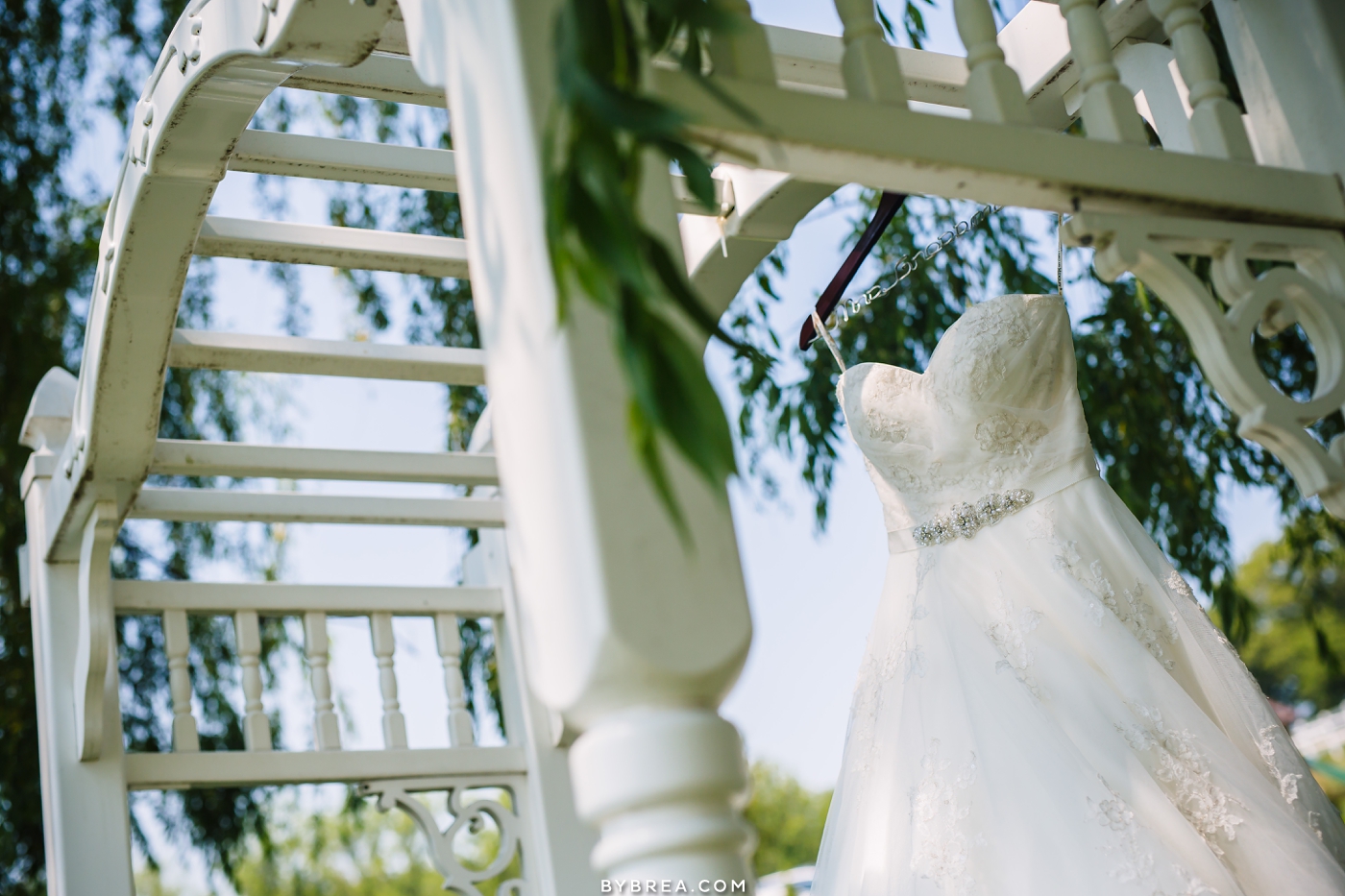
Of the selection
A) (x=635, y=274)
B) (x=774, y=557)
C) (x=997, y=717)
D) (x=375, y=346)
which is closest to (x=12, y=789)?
(x=375, y=346)

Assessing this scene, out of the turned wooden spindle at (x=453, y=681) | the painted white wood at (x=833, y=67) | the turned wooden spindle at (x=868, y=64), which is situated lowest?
the turned wooden spindle at (x=453, y=681)

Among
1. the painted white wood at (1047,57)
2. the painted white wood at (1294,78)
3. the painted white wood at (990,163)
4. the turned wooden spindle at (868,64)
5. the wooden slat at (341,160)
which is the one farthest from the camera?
the wooden slat at (341,160)

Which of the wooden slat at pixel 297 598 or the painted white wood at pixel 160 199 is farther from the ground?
the painted white wood at pixel 160 199

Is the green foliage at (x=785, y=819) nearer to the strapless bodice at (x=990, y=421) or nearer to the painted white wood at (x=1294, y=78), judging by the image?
the strapless bodice at (x=990, y=421)

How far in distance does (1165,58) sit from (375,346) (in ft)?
4.78

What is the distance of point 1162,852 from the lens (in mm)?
1517

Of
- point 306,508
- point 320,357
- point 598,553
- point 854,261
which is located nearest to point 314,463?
point 306,508

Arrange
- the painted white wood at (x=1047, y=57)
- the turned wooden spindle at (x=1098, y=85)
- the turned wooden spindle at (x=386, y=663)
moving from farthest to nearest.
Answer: the turned wooden spindle at (x=386, y=663)
the painted white wood at (x=1047, y=57)
the turned wooden spindle at (x=1098, y=85)

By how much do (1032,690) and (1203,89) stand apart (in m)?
0.88

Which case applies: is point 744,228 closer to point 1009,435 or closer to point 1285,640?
point 1009,435

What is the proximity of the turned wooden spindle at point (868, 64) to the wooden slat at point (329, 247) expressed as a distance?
3.89 ft

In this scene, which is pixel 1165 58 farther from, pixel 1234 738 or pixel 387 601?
pixel 387 601

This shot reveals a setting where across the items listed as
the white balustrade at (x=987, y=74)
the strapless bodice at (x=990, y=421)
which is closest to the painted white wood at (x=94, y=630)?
the strapless bodice at (x=990, y=421)

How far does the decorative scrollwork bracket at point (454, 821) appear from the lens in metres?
2.41
